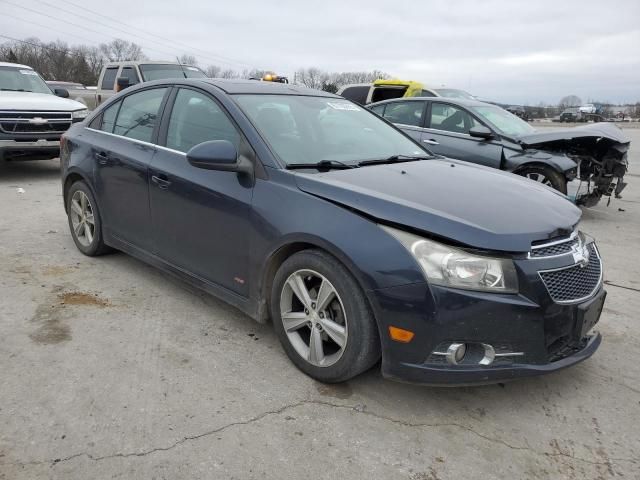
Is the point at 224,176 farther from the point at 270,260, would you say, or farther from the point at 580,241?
the point at 580,241

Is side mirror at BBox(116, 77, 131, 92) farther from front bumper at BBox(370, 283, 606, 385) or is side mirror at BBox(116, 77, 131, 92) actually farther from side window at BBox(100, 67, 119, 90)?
front bumper at BBox(370, 283, 606, 385)

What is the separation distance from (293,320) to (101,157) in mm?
2433

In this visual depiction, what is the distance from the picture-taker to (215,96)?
3.52 metres

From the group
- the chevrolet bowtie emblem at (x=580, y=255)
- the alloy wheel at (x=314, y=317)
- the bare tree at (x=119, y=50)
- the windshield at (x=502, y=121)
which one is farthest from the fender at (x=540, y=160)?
the bare tree at (x=119, y=50)

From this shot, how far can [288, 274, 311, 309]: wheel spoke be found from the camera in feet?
9.40

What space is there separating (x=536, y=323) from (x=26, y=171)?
975 cm

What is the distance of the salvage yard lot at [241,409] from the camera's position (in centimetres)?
229

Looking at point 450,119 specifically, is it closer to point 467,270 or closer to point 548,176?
point 548,176

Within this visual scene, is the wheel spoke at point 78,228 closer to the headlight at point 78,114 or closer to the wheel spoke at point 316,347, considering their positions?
the wheel spoke at point 316,347

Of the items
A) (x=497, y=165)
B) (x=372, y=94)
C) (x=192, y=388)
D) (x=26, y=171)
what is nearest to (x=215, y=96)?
(x=192, y=388)

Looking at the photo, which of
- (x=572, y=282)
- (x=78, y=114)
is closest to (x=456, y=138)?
(x=572, y=282)

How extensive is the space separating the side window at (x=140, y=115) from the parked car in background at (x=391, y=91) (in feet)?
22.8

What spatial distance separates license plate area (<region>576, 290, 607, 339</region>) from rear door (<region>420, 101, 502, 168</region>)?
15.8 ft

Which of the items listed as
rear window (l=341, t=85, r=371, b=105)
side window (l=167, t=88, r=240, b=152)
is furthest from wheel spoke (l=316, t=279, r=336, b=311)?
rear window (l=341, t=85, r=371, b=105)
